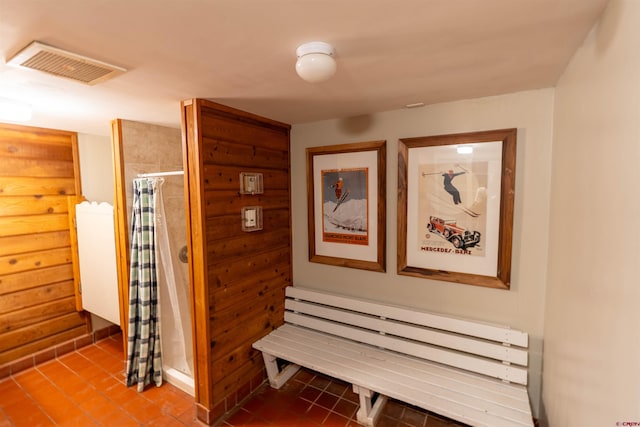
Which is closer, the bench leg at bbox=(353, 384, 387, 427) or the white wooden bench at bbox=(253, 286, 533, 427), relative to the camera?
the white wooden bench at bbox=(253, 286, 533, 427)

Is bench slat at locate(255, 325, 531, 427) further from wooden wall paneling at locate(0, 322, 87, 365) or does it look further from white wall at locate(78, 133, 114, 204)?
white wall at locate(78, 133, 114, 204)

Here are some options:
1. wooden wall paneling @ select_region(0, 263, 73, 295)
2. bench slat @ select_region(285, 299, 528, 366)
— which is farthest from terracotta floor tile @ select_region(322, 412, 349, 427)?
wooden wall paneling @ select_region(0, 263, 73, 295)

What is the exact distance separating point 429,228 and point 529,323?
2.73ft

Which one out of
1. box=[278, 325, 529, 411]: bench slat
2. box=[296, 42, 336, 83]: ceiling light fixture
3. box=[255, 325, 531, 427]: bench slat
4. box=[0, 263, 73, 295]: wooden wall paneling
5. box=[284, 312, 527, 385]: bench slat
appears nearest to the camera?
box=[296, 42, 336, 83]: ceiling light fixture

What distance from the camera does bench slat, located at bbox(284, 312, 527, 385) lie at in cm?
179

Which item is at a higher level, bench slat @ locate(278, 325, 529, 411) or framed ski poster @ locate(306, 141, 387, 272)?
framed ski poster @ locate(306, 141, 387, 272)

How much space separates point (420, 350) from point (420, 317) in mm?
220

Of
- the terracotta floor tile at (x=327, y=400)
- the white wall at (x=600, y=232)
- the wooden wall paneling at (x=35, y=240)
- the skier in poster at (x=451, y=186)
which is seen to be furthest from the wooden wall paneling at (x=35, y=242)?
the white wall at (x=600, y=232)

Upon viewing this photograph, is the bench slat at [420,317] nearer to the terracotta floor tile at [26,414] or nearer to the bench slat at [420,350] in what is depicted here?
the bench slat at [420,350]

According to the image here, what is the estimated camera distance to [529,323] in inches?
72.3

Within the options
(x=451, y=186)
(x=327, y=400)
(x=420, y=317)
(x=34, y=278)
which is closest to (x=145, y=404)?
(x=327, y=400)

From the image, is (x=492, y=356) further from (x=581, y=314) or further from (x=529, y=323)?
(x=581, y=314)

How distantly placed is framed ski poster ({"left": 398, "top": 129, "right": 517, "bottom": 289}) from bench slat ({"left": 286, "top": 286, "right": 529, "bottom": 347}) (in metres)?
0.27

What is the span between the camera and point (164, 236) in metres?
2.30
